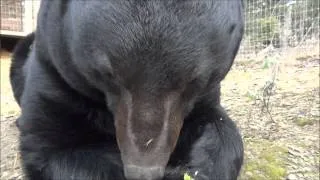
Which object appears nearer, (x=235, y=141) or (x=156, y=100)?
(x=156, y=100)

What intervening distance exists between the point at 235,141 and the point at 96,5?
3.65 ft

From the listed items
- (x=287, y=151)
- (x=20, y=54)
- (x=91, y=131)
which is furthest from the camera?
(x=20, y=54)

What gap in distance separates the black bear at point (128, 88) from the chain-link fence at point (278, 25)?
5429 mm

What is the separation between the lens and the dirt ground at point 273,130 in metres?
3.06

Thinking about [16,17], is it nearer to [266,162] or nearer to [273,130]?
[273,130]

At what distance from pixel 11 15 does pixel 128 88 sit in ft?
31.9

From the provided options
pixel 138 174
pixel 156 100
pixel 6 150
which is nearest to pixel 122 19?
pixel 156 100

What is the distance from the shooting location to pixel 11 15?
11.1 metres

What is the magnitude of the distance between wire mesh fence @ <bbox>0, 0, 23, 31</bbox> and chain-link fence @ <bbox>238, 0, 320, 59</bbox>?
4.34 metres

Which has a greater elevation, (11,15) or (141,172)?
(11,15)

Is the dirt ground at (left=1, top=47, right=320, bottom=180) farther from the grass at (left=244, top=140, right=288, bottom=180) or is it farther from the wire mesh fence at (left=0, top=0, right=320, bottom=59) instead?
the wire mesh fence at (left=0, top=0, right=320, bottom=59)

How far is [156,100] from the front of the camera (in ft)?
6.12

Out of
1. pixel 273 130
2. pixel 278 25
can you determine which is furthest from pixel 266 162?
pixel 278 25

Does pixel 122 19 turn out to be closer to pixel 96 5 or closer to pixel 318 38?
pixel 96 5
